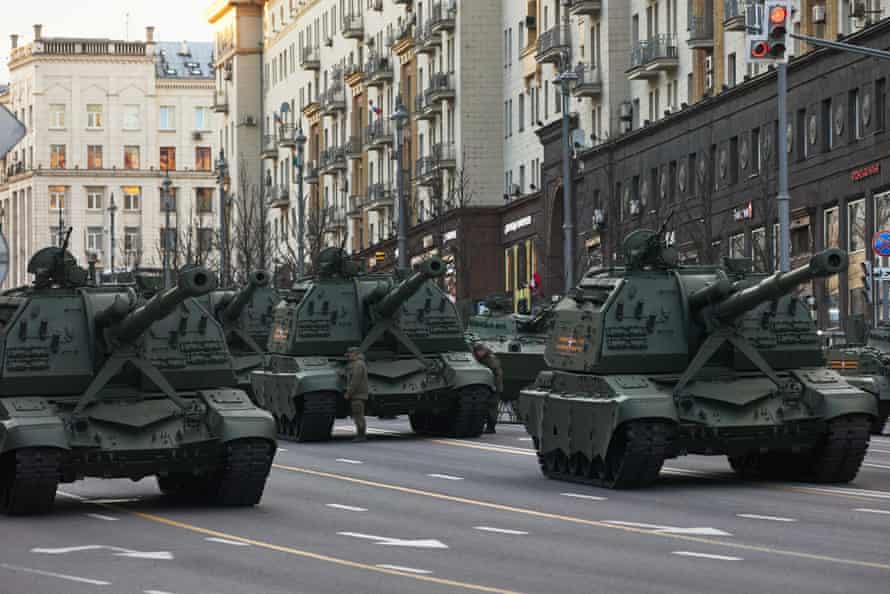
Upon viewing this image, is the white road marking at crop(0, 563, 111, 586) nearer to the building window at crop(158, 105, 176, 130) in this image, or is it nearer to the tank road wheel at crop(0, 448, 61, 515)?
the tank road wheel at crop(0, 448, 61, 515)

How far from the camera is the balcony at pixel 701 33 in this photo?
61.6 m

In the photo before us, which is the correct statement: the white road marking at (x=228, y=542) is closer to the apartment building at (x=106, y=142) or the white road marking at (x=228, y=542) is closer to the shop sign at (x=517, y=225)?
the shop sign at (x=517, y=225)

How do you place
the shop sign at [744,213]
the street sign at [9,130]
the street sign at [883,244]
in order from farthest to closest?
the shop sign at [744,213] → the street sign at [883,244] → the street sign at [9,130]

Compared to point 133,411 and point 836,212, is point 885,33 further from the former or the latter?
point 133,411

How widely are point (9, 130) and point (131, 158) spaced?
15533 cm

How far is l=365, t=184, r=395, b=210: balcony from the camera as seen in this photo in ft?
318

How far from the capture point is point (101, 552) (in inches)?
745

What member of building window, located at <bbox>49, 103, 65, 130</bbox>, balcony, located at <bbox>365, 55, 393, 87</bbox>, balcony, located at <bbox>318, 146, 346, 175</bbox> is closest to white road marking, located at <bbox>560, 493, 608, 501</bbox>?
balcony, located at <bbox>365, 55, 393, 87</bbox>

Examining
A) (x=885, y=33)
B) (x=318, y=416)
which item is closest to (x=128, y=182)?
(x=885, y=33)

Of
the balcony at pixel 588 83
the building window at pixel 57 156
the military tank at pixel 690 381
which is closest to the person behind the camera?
the military tank at pixel 690 381

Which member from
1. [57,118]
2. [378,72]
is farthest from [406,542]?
[57,118]

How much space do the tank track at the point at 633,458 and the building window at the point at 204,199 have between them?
144 m

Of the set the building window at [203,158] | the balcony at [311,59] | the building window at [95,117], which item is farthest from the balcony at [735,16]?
the building window at [203,158]

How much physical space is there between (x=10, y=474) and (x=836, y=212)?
33614 millimetres
